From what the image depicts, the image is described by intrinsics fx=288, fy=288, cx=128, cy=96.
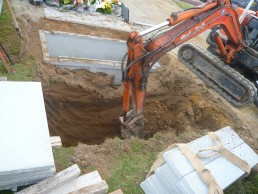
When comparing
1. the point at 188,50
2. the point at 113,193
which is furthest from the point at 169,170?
the point at 188,50

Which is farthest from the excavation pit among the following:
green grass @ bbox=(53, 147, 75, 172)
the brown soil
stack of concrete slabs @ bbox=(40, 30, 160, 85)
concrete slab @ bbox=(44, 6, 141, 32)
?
concrete slab @ bbox=(44, 6, 141, 32)

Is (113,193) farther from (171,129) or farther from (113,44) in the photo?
(113,44)

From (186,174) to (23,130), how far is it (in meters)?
2.22

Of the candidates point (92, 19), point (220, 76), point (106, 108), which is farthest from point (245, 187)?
point (92, 19)

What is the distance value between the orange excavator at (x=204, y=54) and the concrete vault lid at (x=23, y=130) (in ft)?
5.10

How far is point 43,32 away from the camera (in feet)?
25.7

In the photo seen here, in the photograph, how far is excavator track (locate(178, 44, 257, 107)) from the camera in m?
6.76

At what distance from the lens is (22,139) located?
3.78 meters

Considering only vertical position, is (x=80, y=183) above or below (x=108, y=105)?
above

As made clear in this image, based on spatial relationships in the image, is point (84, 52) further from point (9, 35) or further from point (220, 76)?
point (220, 76)

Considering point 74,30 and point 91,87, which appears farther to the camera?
point 74,30

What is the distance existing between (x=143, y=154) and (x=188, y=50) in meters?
3.95

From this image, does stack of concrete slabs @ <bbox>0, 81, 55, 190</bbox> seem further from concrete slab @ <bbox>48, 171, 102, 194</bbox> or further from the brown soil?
the brown soil

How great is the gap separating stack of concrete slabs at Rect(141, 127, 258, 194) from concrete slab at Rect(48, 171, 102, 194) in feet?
2.29
